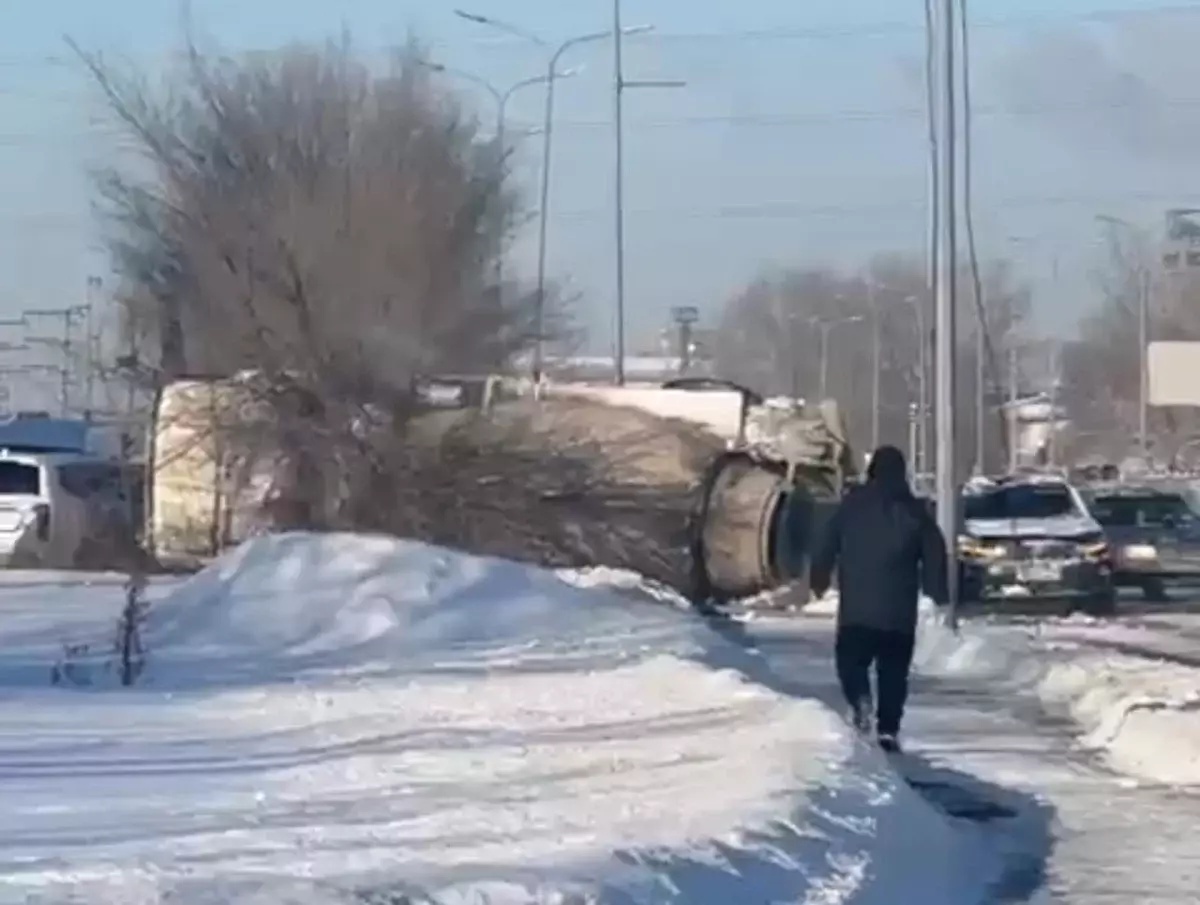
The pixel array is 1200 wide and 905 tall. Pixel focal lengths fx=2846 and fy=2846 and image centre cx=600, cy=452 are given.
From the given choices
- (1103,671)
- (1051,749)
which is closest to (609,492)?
(1103,671)

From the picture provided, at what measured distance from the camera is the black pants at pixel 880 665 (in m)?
17.5

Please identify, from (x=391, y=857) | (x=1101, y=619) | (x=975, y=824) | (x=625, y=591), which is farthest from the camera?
(x=1101, y=619)

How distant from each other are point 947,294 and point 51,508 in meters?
15.8

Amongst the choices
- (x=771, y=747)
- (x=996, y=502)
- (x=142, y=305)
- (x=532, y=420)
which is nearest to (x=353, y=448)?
(x=532, y=420)

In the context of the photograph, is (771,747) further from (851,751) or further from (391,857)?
(391,857)

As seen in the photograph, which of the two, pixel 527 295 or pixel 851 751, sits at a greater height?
pixel 527 295

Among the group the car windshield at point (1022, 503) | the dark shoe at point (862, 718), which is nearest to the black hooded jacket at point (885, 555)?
the dark shoe at point (862, 718)

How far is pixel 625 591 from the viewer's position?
31.9m

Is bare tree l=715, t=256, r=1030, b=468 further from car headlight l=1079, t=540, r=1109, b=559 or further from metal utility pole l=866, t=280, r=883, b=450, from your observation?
car headlight l=1079, t=540, r=1109, b=559

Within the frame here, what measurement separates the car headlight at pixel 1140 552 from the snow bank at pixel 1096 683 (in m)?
7.50

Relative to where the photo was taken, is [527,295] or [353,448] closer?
[353,448]

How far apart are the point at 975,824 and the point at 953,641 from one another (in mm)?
13157

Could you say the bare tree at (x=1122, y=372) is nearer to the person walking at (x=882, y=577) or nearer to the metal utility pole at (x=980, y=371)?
the metal utility pole at (x=980, y=371)

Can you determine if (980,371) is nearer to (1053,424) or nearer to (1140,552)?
(1140,552)
